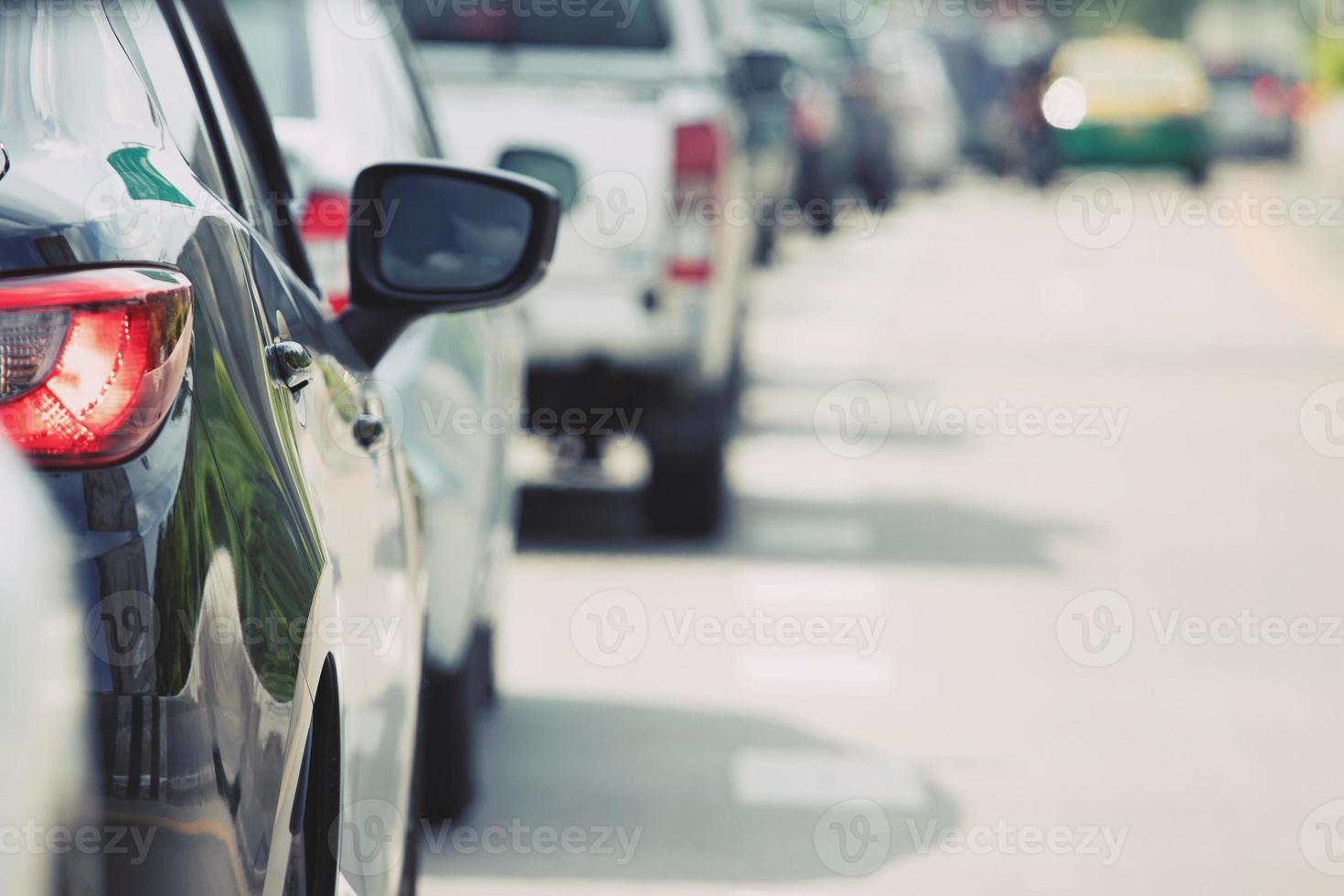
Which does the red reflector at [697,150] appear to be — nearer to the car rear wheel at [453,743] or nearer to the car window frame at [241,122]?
the car rear wheel at [453,743]

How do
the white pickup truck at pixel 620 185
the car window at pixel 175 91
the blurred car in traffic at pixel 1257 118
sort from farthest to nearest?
the blurred car in traffic at pixel 1257 118, the white pickup truck at pixel 620 185, the car window at pixel 175 91

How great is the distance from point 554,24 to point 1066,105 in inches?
977

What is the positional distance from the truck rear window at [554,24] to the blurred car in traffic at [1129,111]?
78.0 feet

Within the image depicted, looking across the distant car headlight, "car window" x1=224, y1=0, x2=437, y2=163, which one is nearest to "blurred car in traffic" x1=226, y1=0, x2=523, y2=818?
"car window" x1=224, y1=0, x2=437, y2=163

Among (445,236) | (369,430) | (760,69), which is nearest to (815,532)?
(760,69)

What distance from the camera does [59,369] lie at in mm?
1974

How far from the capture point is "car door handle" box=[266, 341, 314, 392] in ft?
8.19

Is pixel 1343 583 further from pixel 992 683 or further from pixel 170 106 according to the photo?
pixel 170 106

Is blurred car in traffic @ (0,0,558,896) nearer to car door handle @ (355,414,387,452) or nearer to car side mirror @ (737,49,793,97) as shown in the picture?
car door handle @ (355,414,387,452)

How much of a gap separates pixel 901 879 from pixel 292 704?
9.87 feet

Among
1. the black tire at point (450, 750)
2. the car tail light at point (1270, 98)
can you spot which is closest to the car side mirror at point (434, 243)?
Result: the black tire at point (450, 750)

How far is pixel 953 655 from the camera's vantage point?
23.9 ft

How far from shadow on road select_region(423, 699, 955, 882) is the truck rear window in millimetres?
3187

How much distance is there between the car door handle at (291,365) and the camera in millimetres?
2496
